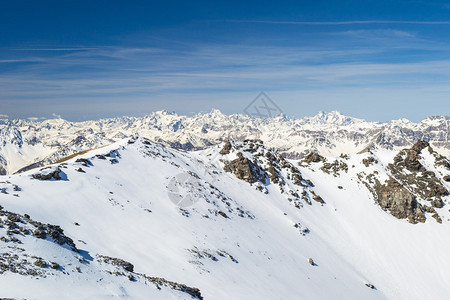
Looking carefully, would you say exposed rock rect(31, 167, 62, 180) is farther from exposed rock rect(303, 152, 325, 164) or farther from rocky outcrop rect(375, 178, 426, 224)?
exposed rock rect(303, 152, 325, 164)

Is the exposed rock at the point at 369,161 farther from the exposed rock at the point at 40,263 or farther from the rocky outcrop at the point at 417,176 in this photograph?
the exposed rock at the point at 40,263

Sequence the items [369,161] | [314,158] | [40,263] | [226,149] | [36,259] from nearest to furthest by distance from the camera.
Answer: [40,263], [36,259], [226,149], [369,161], [314,158]

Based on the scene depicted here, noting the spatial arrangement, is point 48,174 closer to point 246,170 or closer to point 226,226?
point 226,226

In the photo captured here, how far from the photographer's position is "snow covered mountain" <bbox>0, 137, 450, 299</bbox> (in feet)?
71.5

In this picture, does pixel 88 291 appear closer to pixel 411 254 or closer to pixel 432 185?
pixel 411 254

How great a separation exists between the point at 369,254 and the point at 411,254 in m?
12.8

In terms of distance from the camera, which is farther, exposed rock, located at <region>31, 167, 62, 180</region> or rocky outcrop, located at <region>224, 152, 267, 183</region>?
rocky outcrop, located at <region>224, 152, 267, 183</region>

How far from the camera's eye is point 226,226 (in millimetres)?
54125

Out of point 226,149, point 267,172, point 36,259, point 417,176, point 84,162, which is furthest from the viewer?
point 417,176

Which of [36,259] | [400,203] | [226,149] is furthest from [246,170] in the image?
[36,259]

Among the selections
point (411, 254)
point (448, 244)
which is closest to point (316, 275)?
point (411, 254)

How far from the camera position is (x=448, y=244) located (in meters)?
78.9

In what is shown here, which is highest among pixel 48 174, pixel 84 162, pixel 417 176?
pixel 417 176

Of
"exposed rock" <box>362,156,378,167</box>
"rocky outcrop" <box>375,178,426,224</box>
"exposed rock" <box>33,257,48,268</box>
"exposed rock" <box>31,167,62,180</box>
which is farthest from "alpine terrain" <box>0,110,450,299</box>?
"exposed rock" <box>362,156,378,167</box>
